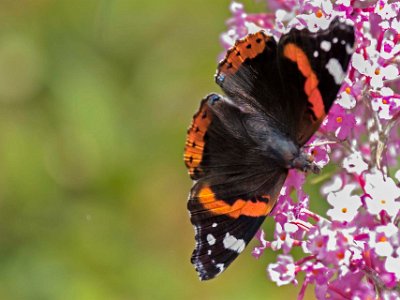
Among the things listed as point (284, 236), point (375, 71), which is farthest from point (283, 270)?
point (375, 71)

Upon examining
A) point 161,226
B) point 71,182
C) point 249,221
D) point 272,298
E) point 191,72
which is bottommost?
point 272,298

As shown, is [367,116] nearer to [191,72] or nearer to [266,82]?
[266,82]

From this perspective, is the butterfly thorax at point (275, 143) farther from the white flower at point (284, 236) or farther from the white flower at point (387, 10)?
the white flower at point (387, 10)

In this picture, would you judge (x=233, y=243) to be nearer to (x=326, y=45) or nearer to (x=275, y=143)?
(x=275, y=143)

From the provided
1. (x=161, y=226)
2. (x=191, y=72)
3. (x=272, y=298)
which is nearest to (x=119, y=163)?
(x=161, y=226)

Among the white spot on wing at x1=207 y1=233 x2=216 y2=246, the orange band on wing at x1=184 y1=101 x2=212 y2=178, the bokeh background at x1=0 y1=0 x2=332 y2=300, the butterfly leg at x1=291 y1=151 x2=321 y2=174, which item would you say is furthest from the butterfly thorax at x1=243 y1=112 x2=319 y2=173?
the bokeh background at x1=0 y1=0 x2=332 y2=300

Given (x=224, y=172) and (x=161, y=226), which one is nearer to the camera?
(x=224, y=172)

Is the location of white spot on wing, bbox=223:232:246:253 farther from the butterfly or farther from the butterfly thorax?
the butterfly thorax
